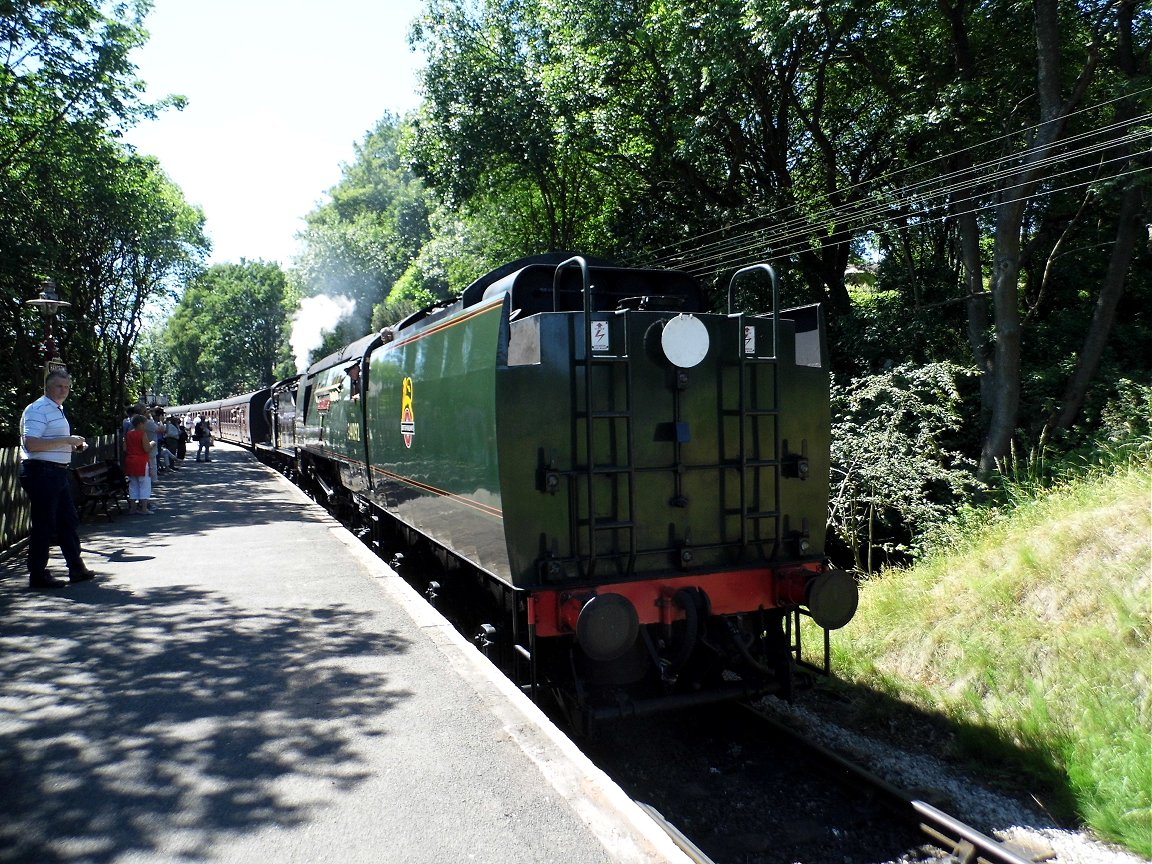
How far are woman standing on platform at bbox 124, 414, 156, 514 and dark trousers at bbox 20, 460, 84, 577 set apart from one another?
591 centimetres

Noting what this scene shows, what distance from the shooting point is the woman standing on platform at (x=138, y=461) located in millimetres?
13107

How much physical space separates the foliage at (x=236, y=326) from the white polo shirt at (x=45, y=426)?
6118 cm

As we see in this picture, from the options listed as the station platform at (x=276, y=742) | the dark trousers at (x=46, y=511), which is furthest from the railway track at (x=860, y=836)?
the dark trousers at (x=46, y=511)

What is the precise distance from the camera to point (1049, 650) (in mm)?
5922

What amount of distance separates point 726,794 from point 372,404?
5845mm

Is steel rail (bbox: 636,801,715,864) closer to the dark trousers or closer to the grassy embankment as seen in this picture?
the grassy embankment

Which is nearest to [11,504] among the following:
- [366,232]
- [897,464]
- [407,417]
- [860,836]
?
[407,417]

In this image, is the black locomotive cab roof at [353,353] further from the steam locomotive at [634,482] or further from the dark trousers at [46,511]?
the steam locomotive at [634,482]

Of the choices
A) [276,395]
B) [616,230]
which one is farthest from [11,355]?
[616,230]

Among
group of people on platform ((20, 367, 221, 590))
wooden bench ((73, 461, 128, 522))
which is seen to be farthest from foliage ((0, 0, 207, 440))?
group of people on platform ((20, 367, 221, 590))

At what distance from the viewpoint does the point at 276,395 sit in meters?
25.2

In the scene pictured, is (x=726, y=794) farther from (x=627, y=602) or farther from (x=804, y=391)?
(x=804, y=391)

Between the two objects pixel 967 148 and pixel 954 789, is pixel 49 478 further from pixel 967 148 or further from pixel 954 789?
pixel 967 148

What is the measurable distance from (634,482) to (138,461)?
11.3 meters
